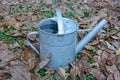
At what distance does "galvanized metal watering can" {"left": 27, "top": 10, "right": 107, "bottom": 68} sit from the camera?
1.45 meters

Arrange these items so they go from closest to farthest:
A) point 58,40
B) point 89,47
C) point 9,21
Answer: point 58,40 < point 89,47 < point 9,21

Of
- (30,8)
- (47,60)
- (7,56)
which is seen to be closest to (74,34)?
(47,60)

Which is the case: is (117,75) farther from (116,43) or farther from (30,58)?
(30,58)

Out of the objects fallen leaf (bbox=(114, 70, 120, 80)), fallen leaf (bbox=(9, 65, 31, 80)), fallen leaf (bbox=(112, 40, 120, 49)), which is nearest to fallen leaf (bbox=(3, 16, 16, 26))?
fallen leaf (bbox=(9, 65, 31, 80))

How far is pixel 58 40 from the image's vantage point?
4.76ft

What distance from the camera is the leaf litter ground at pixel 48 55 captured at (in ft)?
5.00

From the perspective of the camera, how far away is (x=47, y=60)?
5.04ft

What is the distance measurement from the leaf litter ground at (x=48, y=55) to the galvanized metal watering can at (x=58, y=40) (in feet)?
0.14

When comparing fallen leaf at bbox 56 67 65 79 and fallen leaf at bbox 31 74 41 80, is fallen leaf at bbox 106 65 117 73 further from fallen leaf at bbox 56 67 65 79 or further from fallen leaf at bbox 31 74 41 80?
fallen leaf at bbox 31 74 41 80

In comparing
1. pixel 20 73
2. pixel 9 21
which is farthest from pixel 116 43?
pixel 9 21

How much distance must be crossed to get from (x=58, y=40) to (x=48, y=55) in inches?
5.1

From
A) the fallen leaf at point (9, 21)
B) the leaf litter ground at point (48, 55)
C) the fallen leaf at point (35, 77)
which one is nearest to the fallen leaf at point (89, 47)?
the leaf litter ground at point (48, 55)

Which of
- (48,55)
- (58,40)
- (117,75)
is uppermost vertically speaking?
(58,40)

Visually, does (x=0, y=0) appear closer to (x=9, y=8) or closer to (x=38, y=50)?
(x=9, y=8)
